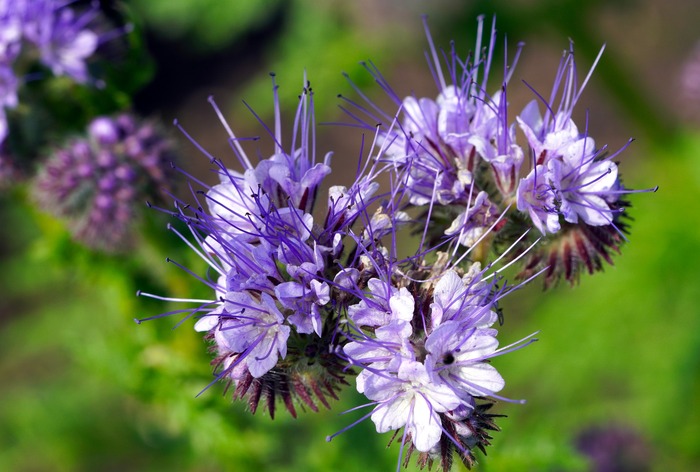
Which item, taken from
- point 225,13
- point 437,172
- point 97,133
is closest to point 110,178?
point 97,133

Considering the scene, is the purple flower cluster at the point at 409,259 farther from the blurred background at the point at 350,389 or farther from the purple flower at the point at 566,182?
the blurred background at the point at 350,389

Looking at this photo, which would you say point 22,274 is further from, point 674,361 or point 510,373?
point 674,361

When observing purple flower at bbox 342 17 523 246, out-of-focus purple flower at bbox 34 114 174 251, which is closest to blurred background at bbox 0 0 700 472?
out-of-focus purple flower at bbox 34 114 174 251

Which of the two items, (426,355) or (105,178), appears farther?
(105,178)

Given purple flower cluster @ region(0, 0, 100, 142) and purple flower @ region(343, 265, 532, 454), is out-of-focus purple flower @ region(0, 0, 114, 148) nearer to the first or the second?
purple flower cluster @ region(0, 0, 100, 142)

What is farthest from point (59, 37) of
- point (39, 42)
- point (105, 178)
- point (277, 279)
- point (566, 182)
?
point (566, 182)

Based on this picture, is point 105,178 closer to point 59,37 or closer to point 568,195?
point 59,37
